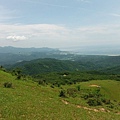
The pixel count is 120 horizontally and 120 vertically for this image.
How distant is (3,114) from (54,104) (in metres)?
7.97

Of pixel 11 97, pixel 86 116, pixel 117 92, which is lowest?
pixel 117 92

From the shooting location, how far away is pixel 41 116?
22.4 metres

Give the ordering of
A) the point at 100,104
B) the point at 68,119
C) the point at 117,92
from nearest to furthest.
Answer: the point at 68,119, the point at 100,104, the point at 117,92

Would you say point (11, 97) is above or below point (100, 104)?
above

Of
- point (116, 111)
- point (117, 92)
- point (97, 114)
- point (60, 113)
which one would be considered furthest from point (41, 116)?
point (117, 92)

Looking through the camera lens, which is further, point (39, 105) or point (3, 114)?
point (39, 105)

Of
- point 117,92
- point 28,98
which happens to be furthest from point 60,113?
point 117,92

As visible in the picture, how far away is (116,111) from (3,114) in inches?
695

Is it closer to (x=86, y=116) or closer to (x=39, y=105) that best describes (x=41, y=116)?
(x=39, y=105)

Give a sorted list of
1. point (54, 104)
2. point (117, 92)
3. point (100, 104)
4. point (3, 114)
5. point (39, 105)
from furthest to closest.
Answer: point (117, 92) < point (100, 104) < point (54, 104) < point (39, 105) < point (3, 114)

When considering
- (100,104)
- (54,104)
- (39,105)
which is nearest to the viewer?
(39,105)

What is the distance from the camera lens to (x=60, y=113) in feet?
80.7

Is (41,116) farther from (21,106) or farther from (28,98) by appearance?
(28,98)

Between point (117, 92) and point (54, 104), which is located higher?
point (54, 104)
